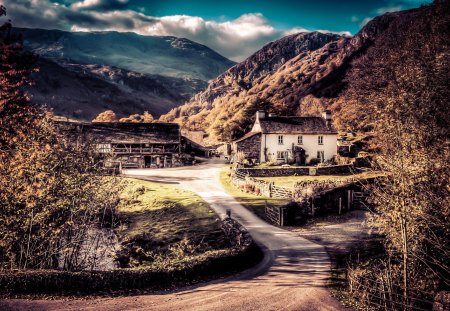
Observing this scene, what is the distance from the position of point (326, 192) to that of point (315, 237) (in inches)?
250

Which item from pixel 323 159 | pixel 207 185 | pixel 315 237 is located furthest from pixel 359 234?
pixel 323 159

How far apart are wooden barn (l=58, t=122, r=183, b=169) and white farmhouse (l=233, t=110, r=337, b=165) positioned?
42.5 ft

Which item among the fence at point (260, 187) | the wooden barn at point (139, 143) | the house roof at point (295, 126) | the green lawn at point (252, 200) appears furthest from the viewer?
the wooden barn at point (139, 143)

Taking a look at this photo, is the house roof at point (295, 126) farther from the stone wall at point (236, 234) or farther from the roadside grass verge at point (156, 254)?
the stone wall at point (236, 234)

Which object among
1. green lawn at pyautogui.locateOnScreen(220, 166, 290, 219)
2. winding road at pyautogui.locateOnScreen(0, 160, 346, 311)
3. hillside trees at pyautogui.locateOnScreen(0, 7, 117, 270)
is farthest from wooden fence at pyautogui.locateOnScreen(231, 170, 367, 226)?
hillside trees at pyautogui.locateOnScreen(0, 7, 117, 270)

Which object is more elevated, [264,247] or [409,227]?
[409,227]

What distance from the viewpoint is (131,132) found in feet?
198

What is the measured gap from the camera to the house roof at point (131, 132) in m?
58.9

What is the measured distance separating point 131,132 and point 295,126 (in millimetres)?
30239

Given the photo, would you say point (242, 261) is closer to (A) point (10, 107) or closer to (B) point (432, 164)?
(B) point (432, 164)

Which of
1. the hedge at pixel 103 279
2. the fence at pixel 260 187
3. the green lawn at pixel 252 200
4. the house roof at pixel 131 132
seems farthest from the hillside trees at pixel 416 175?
the house roof at pixel 131 132

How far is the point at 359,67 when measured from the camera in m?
Answer: 61.8

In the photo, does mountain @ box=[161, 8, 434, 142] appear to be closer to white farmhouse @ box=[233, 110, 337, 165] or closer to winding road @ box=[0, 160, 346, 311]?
white farmhouse @ box=[233, 110, 337, 165]

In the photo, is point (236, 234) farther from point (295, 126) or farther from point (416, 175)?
point (295, 126)
